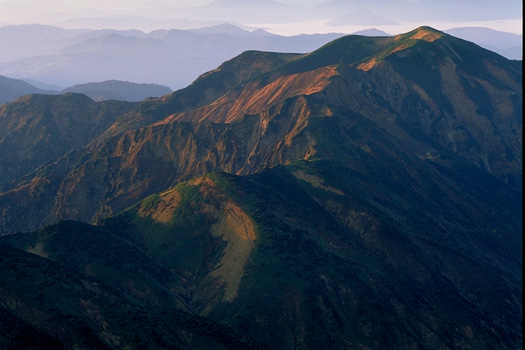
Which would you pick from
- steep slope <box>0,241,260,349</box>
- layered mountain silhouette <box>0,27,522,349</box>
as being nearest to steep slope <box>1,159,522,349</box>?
layered mountain silhouette <box>0,27,522,349</box>

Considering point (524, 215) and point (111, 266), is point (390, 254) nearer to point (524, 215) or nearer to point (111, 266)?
point (111, 266)

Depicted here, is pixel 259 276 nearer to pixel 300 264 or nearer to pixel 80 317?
pixel 300 264

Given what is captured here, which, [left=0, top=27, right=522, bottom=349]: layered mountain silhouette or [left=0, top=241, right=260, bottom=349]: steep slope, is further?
[left=0, top=27, right=522, bottom=349]: layered mountain silhouette

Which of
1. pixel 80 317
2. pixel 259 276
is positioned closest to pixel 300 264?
pixel 259 276

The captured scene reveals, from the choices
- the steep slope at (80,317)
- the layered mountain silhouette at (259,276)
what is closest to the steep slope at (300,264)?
the layered mountain silhouette at (259,276)

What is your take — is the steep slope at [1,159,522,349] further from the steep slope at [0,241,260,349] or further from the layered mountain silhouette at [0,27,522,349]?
the steep slope at [0,241,260,349]

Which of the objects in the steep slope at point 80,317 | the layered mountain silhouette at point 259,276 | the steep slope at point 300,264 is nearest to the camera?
the steep slope at point 80,317

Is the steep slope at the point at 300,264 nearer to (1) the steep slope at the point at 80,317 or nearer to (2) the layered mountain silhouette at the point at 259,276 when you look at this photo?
(2) the layered mountain silhouette at the point at 259,276

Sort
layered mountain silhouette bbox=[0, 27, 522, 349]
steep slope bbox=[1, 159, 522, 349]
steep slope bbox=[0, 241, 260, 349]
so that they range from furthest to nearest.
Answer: steep slope bbox=[1, 159, 522, 349] < layered mountain silhouette bbox=[0, 27, 522, 349] < steep slope bbox=[0, 241, 260, 349]

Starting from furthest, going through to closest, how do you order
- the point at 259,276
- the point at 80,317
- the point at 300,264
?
the point at 300,264
the point at 259,276
the point at 80,317

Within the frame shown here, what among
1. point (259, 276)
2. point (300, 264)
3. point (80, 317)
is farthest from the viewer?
point (300, 264)

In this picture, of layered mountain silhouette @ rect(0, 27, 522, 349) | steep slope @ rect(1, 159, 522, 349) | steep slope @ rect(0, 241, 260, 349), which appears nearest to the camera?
steep slope @ rect(0, 241, 260, 349)

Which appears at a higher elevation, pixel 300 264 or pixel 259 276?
pixel 300 264
